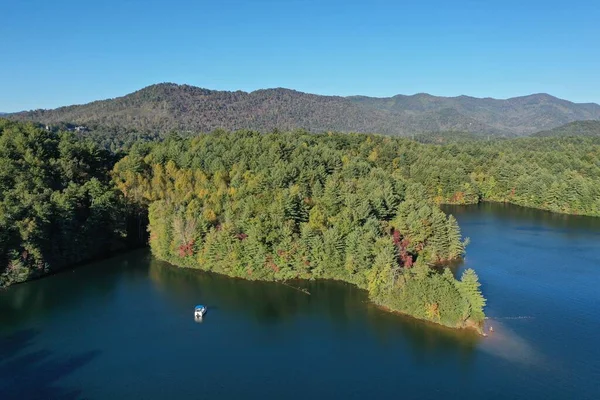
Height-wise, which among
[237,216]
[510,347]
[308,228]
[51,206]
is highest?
[51,206]

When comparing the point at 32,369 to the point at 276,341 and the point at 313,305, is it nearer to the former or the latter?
the point at 276,341

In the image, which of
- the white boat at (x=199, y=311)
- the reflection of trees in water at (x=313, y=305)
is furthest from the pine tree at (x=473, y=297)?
the white boat at (x=199, y=311)

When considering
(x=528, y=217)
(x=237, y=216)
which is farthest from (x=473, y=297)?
(x=528, y=217)

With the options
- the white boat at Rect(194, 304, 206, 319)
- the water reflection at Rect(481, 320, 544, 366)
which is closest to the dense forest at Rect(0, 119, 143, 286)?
the white boat at Rect(194, 304, 206, 319)

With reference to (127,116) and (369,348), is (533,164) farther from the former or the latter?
(127,116)

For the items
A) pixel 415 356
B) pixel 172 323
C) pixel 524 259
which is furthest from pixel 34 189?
pixel 524 259

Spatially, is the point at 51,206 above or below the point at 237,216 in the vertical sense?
above

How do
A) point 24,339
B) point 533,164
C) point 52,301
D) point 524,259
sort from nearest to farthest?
point 24,339, point 52,301, point 524,259, point 533,164
